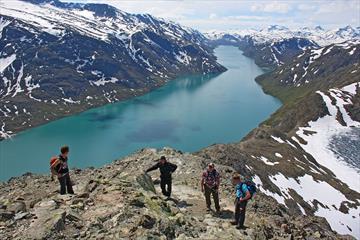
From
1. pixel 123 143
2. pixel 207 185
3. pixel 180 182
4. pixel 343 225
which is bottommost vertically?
pixel 123 143

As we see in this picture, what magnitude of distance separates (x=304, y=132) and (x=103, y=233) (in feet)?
527

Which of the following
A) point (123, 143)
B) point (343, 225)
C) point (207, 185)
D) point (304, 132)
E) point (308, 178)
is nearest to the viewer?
point (207, 185)

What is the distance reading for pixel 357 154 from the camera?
145375mm

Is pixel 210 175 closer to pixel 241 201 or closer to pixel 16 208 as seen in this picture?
pixel 241 201

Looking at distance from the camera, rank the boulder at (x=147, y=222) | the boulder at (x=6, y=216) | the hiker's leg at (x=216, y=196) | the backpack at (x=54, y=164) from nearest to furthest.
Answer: the boulder at (x=6, y=216) → the boulder at (x=147, y=222) → the backpack at (x=54, y=164) → the hiker's leg at (x=216, y=196)

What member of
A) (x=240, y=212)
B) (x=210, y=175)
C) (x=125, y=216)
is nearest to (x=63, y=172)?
(x=125, y=216)

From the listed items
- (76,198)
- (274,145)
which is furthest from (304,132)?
(76,198)

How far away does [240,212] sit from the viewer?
23188mm

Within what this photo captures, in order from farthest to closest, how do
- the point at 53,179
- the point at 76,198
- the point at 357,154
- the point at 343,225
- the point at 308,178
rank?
1. the point at 357,154
2. the point at 308,178
3. the point at 343,225
4. the point at 53,179
5. the point at 76,198

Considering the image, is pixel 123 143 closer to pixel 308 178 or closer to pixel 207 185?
pixel 308 178

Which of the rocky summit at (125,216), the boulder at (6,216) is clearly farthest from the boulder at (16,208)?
the boulder at (6,216)

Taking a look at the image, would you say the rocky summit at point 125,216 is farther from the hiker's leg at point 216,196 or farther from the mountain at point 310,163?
the mountain at point 310,163

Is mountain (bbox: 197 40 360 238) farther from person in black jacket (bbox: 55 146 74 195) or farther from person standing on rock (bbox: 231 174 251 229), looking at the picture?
person in black jacket (bbox: 55 146 74 195)

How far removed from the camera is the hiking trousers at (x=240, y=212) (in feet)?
74.5
